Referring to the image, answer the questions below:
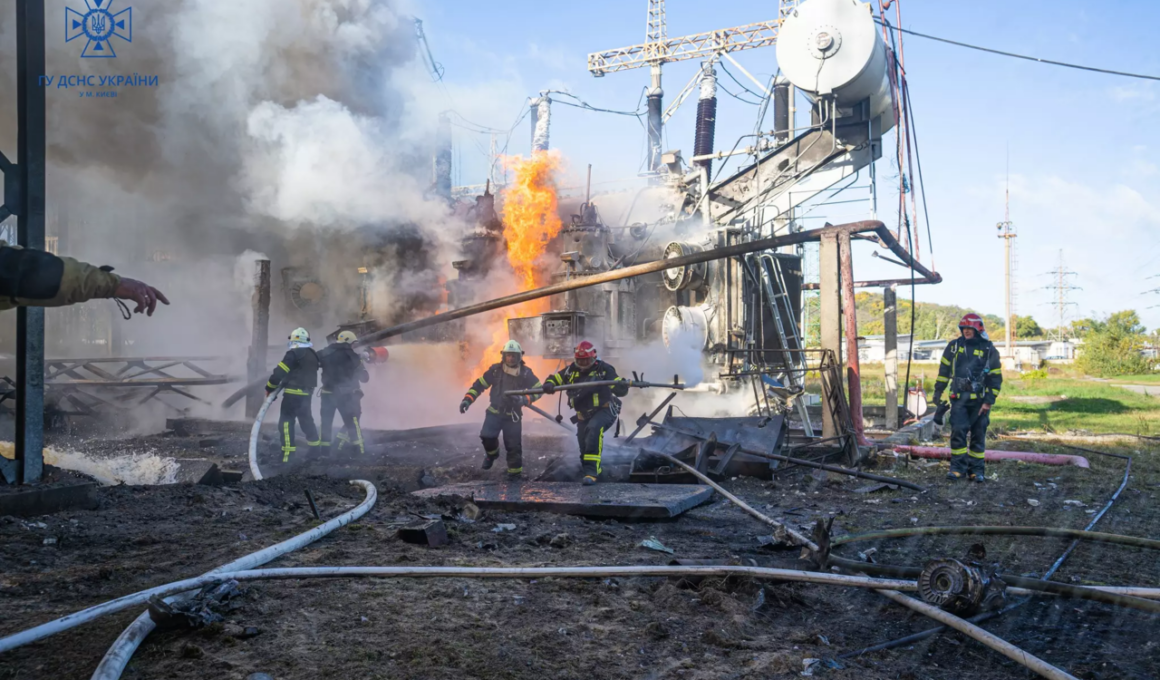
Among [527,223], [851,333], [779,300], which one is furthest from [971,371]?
[527,223]

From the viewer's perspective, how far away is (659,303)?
1543 centimetres

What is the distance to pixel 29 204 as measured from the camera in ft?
17.7

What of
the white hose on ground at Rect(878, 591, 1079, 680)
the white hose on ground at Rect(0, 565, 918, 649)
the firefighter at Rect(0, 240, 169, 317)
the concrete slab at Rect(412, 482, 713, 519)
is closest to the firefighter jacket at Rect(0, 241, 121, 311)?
the firefighter at Rect(0, 240, 169, 317)

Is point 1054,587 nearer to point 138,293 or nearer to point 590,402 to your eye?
point 138,293

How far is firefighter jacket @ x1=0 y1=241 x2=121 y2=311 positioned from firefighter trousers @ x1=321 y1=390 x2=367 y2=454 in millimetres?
7218

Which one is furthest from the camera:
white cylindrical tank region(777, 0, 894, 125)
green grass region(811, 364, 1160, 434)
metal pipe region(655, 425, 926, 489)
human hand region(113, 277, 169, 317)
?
green grass region(811, 364, 1160, 434)

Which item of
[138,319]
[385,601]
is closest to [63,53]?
[138,319]

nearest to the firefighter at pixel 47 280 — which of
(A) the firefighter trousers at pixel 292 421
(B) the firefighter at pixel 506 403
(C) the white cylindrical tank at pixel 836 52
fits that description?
(B) the firefighter at pixel 506 403

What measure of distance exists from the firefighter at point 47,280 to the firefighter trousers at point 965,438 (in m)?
8.07

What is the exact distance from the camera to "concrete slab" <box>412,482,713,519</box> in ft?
19.6

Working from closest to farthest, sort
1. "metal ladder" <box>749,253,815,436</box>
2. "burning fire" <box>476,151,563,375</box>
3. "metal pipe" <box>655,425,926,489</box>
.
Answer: "metal pipe" <box>655,425,926,489</box> → "metal ladder" <box>749,253,815,436</box> → "burning fire" <box>476,151,563,375</box>

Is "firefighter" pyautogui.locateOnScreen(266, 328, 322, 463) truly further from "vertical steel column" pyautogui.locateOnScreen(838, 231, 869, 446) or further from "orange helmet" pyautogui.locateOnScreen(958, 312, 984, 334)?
"orange helmet" pyautogui.locateOnScreen(958, 312, 984, 334)

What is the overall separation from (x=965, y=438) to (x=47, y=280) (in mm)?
8511

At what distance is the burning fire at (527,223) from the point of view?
1586 centimetres
